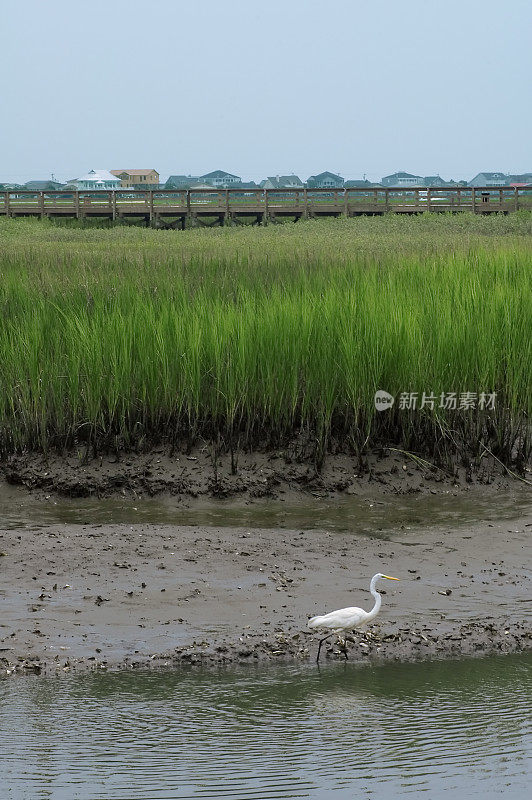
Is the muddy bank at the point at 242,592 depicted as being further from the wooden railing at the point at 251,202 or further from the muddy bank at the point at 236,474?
the wooden railing at the point at 251,202

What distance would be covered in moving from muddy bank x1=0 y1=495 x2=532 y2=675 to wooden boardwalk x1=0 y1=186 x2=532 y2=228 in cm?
3969

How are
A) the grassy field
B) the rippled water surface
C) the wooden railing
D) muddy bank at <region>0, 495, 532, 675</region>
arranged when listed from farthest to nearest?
1. the wooden railing
2. the grassy field
3. muddy bank at <region>0, 495, 532, 675</region>
4. the rippled water surface

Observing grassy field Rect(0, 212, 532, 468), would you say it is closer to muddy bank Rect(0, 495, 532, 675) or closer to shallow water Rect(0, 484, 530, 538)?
shallow water Rect(0, 484, 530, 538)

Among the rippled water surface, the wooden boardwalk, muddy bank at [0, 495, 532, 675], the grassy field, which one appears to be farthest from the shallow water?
the wooden boardwalk

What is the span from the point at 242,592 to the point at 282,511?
1.90 m

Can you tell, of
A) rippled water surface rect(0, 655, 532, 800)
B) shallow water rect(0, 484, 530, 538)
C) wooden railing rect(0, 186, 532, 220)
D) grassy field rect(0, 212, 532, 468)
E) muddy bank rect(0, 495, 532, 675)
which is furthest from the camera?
wooden railing rect(0, 186, 532, 220)

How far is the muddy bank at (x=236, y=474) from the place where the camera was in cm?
832

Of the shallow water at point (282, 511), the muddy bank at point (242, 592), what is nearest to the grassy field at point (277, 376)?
the shallow water at point (282, 511)

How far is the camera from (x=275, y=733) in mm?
4398

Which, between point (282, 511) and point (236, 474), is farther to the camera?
point (236, 474)

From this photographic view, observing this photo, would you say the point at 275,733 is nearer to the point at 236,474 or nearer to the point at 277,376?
the point at 236,474

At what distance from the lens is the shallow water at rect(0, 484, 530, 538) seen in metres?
7.69

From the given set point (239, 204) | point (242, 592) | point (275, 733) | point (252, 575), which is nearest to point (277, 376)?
point (252, 575)

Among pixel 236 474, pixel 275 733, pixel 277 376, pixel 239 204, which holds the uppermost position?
pixel 239 204
